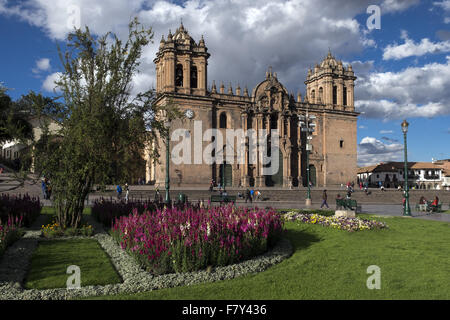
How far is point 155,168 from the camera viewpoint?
4194 centimetres

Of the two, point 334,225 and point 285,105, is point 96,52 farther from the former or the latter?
point 285,105

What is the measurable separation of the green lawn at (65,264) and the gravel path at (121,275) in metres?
0.17

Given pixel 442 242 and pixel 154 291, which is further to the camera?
pixel 442 242

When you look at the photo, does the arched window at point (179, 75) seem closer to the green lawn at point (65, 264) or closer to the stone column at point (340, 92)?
the stone column at point (340, 92)

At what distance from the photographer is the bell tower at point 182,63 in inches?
1563

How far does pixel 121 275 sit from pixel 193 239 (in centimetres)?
161

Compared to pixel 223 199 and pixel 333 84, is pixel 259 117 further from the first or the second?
pixel 223 199

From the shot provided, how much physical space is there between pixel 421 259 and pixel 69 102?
36.2ft

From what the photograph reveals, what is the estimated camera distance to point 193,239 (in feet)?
25.0

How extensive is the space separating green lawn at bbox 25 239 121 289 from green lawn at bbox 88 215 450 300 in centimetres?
131

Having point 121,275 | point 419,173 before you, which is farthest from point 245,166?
point 419,173
